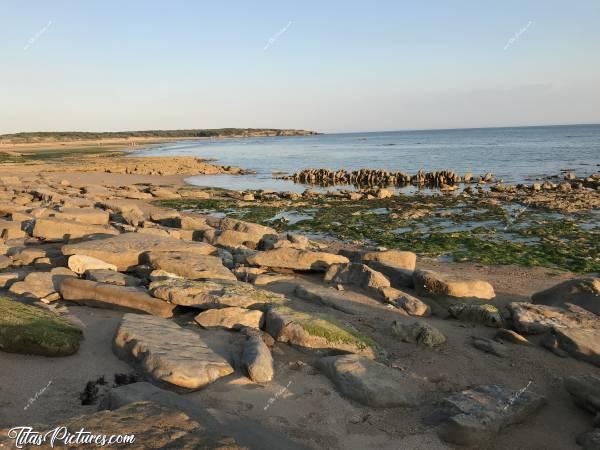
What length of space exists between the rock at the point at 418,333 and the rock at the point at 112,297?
3.84m

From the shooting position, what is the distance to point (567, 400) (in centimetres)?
614

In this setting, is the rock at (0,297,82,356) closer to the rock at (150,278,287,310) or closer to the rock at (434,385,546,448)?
the rock at (150,278,287,310)

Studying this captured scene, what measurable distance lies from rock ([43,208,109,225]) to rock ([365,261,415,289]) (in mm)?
8877

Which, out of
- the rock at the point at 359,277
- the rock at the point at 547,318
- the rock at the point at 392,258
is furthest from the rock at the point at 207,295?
the rock at the point at 547,318

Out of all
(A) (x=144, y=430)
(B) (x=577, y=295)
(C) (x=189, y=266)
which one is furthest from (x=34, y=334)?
(B) (x=577, y=295)

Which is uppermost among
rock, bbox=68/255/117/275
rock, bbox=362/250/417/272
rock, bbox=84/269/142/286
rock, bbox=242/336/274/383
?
rock, bbox=68/255/117/275

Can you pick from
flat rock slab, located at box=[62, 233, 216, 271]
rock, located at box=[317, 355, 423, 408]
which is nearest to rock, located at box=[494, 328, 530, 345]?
rock, located at box=[317, 355, 423, 408]

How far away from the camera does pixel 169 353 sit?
19.7 ft

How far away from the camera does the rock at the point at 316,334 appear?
7.03 meters

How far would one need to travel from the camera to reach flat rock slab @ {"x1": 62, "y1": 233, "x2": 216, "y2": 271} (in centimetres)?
1013

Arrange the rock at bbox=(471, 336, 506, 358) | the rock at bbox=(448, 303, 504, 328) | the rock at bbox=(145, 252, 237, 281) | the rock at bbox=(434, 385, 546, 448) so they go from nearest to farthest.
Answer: the rock at bbox=(434, 385, 546, 448), the rock at bbox=(471, 336, 506, 358), the rock at bbox=(448, 303, 504, 328), the rock at bbox=(145, 252, 237, 281)

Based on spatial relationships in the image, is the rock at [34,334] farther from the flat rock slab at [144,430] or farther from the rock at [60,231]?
the rock at [60,231]

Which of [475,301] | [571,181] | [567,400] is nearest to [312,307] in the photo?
[475,301]

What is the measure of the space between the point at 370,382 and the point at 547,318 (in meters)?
4.12
